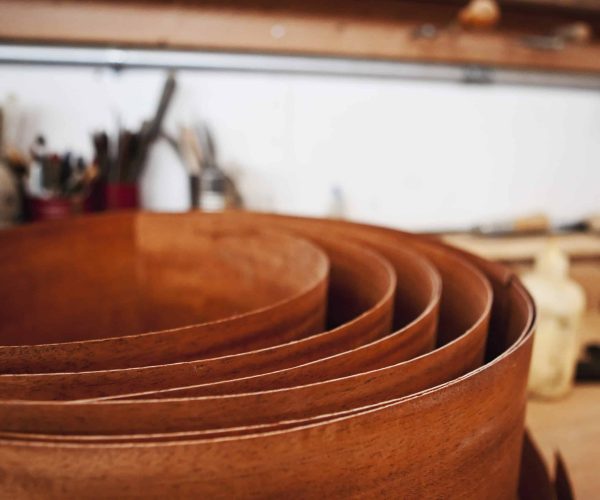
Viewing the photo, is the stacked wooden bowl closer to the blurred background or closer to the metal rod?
the blurred background

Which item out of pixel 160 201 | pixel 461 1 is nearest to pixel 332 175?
pixel 160 201

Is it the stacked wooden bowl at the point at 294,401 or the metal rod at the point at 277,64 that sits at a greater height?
the metal rod at the point at 277,64

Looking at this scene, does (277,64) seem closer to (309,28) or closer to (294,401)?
(309,28)

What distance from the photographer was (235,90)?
1.48 m

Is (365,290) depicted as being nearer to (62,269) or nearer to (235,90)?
(62,269)

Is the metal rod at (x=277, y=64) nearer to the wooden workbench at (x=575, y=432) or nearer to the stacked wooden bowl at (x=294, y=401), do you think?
the stacked wooden bowl at (x=294, y=401)

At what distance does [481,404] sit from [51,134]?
1.34 metres

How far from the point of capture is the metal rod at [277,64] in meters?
1.30

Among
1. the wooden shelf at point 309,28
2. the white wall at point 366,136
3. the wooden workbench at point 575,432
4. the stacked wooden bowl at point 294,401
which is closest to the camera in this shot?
the stacked wooden bowl at point 294,401

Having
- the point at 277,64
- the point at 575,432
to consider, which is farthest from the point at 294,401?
the point at 277,64

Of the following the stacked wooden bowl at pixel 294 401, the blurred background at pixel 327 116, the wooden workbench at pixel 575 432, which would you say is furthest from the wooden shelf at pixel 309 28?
the wooden workbench at pixel 575 432

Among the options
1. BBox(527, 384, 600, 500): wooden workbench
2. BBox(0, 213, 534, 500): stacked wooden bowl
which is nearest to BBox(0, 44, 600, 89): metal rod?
BBox(0, 213, 534, 500): stacked wooden bowl

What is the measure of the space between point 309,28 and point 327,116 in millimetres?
251

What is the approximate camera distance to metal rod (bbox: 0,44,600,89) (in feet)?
4.27
